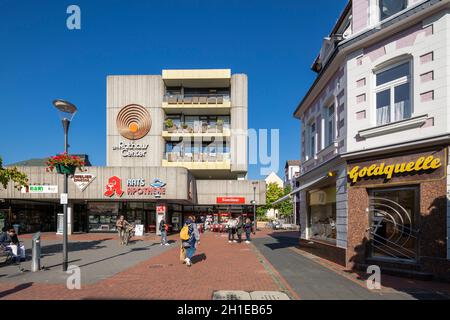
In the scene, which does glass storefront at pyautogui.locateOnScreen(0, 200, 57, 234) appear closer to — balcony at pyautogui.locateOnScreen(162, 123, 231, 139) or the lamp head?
balcony at pyautogui.locateOnScreen(162, 123, 231, 139)

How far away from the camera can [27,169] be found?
2766 centimetres

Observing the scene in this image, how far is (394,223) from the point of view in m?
10.3

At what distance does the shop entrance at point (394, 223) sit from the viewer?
32.3 feet

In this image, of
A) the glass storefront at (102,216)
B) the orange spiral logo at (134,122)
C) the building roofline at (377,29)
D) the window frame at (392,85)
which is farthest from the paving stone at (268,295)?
the orange spiral logo at (134,122)

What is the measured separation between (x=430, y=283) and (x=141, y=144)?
3132cm

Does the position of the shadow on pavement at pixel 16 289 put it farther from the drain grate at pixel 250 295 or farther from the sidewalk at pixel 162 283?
the drain grate at pixel 250 295

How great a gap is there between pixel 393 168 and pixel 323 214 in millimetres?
5247

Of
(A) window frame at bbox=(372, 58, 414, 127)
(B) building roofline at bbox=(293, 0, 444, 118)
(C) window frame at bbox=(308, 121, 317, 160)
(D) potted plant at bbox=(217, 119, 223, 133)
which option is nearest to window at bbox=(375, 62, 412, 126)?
(A) window frame at bbox=(372, 58, 414, 127)

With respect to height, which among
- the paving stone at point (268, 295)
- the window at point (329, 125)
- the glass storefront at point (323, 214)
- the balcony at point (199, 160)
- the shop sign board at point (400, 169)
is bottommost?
the paving stone at point (268, 295)

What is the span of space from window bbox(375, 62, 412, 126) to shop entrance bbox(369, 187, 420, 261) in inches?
85.2

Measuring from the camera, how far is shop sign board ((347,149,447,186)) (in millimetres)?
9125

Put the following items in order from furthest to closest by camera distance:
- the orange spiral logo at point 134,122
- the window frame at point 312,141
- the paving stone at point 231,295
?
the orange spiral logo at point 134,122
the window frame at point 312,141
the paving stone at point 231,295

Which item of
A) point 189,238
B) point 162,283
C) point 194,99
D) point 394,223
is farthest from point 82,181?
point 394,223

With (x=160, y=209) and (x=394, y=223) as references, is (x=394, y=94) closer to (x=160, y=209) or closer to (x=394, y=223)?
(x=394, y=223)
